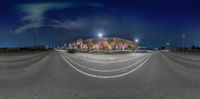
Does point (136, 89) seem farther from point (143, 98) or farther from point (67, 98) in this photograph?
point (67, 98)

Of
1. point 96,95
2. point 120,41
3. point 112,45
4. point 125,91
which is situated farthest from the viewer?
point 120,41

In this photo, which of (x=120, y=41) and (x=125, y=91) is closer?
(x=125, y=91)

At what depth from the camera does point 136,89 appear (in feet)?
30.3

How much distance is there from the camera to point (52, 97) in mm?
7684

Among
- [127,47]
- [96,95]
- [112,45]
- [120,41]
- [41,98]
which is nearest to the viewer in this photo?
[41,98]

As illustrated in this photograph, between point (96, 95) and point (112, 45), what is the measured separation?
151329mm

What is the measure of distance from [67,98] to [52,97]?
45 cm

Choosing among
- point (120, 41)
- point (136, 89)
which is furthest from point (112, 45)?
point (136, 89)

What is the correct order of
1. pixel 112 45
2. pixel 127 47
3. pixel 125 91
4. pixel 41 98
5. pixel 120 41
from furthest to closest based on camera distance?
pixel 127 47 < pixel 120 41 < pixel 112 45 < pixel 125 91 < pixel 41 98

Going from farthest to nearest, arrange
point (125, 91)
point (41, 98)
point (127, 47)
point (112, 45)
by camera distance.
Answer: point (127, 47) < point (112, 45) < point (125, 91) < point (41, 98)

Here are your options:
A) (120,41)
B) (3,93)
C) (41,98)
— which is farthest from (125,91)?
(120,41)

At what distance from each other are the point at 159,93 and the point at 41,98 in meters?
3.47

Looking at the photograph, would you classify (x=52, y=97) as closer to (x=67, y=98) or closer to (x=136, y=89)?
(x=67, y=98)

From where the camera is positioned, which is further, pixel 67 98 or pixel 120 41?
pixel 120 41
